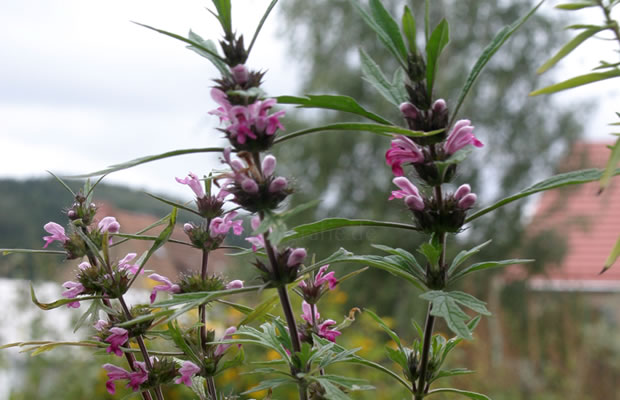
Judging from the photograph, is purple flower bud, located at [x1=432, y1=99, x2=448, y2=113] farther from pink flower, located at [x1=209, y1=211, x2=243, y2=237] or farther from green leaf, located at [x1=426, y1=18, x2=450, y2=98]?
pink flower, located at [x1=209, y1=211, x2=243, y2=237]

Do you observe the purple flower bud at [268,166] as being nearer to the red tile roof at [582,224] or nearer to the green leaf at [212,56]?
the green leaf at [212,56]

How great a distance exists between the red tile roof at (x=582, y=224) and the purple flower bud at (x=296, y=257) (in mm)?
5762

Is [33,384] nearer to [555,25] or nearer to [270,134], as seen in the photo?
[270,134]

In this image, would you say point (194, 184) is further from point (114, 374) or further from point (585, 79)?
point (585, 79)

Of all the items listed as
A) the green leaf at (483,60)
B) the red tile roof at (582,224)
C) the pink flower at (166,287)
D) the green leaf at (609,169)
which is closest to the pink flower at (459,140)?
the green leaf at (483,60)

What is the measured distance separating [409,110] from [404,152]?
31 mm

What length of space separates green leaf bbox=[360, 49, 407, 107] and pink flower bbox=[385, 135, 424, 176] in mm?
28

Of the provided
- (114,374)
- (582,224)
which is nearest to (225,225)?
(114,374)

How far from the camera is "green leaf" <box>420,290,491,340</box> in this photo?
37 centimetres

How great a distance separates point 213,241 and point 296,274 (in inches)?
4.9

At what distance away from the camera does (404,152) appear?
44 cm

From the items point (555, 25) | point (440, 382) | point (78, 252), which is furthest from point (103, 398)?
point (555, 25)

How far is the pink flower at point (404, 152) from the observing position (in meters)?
0.43

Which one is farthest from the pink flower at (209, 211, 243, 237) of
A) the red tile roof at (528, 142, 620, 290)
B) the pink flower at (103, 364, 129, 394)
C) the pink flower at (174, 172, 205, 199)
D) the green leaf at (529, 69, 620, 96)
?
the red tile roof at (528, 142, 620, 290)
